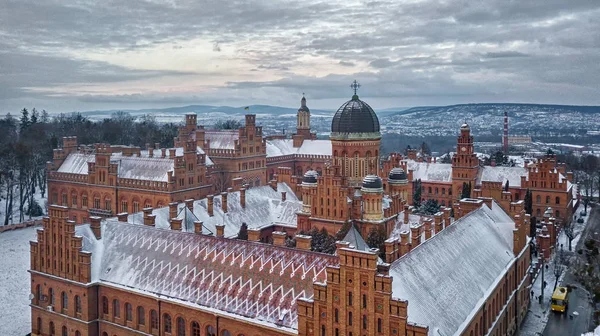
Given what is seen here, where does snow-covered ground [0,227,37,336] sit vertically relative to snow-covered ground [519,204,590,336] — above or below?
above

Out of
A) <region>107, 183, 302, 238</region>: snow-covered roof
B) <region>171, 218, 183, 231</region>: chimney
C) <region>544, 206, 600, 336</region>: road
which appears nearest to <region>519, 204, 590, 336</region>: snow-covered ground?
<region>544, 206, 600, 336</region>: road

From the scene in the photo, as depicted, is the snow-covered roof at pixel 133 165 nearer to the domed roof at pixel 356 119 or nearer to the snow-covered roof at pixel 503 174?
the domed roof at pixel 356 119

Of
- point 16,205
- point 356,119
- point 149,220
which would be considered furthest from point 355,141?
point 16,205

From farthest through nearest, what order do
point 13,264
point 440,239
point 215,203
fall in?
point 13,264
point 215,203
point 440,239

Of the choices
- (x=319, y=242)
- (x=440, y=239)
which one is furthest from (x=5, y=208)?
(x=440, y=239)

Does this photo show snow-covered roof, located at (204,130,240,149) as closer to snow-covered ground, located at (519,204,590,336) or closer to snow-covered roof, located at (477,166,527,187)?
snow-covered roof, located at (477,166,527,187)

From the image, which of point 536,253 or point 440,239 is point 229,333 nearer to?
point 440,239

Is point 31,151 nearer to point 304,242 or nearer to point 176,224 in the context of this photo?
point 176,224
